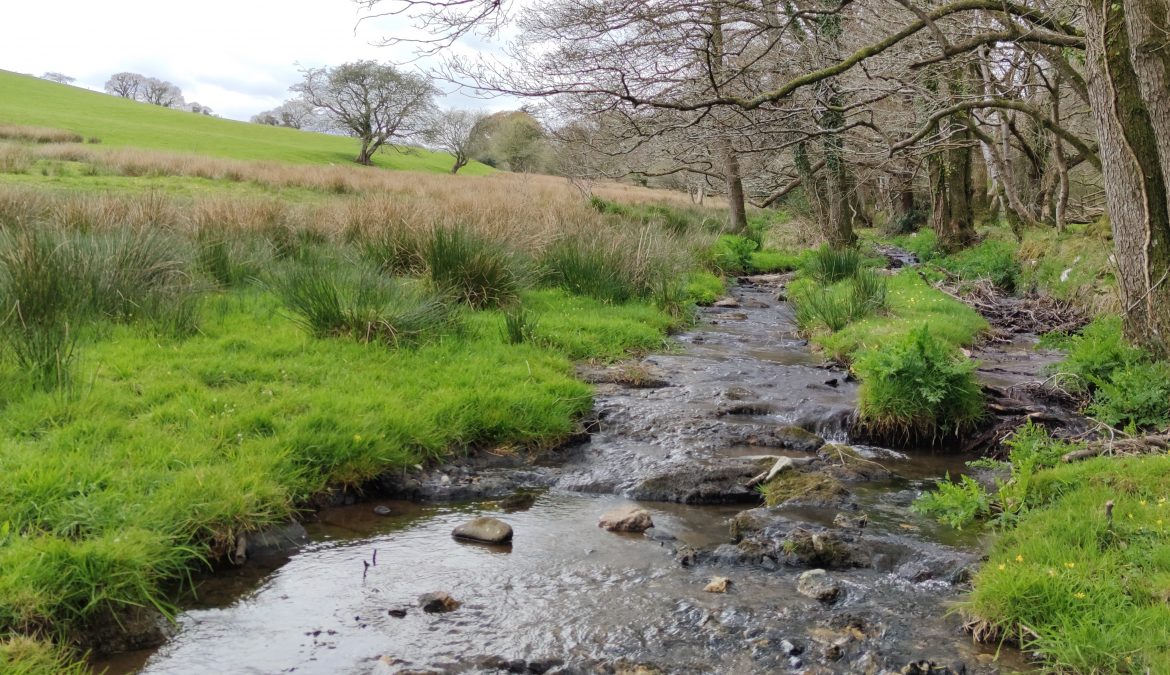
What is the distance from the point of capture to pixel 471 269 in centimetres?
941

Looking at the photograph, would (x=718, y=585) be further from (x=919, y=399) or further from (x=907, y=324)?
(x=907, y=324)

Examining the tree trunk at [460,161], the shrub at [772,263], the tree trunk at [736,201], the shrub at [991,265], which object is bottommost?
the shrub at [772,263]

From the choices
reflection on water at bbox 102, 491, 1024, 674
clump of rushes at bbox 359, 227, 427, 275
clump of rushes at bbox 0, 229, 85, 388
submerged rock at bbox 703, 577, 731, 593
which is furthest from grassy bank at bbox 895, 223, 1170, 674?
clump of rushes at bbox 359, 227, 427, 275

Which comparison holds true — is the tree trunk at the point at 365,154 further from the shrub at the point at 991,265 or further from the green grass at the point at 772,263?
the shrub at the point at 991,265

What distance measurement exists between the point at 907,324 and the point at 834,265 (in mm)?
4223

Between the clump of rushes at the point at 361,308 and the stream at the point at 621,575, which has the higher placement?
the clump of rushes at the point at 361,308

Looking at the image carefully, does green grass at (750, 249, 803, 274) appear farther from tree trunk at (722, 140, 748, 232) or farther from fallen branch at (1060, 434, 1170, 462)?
fallen branch at (1060, 434, 1170, 462)

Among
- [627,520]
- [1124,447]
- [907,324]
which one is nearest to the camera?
[627,520]

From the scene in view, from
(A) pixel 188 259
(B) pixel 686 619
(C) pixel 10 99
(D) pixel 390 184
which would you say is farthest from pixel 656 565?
(C) pixel 10 99

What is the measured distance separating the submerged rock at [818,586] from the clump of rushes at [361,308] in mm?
4368

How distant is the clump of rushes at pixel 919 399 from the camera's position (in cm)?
655

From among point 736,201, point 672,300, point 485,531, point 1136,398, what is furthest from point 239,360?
point 736,201

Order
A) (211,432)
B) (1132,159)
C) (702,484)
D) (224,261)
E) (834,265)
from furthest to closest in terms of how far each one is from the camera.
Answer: (834,265)
(224,261)
(1132,159)
(702,484)
(211,432)

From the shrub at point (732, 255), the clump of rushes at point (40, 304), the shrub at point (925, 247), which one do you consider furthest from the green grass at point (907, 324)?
the clump of rushes at point (40, 304)
